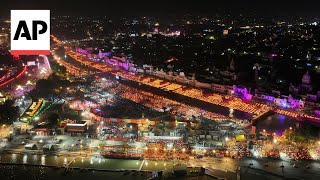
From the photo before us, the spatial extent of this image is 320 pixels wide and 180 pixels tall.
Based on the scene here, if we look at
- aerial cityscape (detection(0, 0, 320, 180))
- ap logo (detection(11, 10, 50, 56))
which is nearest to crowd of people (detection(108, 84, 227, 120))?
aerial cityscape (detection(0, 0, 320, 180))

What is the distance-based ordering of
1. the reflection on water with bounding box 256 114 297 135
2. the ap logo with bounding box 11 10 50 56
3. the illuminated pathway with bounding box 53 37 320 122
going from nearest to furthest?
1. the ap logo with bounding box 11 10 50 56
2. the reflection on water with bounding box 256 114 297 135
3. the illuminated pathway with bounding box 53 37 320 122

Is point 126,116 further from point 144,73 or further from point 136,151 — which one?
point 144,73

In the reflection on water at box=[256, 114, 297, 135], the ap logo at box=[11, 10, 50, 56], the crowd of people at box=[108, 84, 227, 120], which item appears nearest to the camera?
the ap logo at box=[11, 10, 50, 56]

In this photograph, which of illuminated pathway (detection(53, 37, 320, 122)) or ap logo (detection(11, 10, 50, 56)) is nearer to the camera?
ap logo (detection(11, 10, 50, 56))

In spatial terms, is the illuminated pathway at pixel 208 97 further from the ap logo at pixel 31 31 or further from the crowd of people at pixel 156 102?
the ap logo at pixel 31 31

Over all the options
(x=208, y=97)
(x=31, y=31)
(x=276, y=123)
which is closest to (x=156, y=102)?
(x=208, y=97)

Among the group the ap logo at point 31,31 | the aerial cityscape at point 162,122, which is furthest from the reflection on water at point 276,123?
the ap logo at point 31,31

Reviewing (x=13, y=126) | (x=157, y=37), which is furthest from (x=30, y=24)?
(x=157, y=37)

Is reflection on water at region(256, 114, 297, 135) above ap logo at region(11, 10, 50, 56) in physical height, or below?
below

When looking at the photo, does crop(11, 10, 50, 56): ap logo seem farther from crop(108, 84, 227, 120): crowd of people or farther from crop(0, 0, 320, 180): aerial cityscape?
crop(108, 84, 227, 120): crowd of people

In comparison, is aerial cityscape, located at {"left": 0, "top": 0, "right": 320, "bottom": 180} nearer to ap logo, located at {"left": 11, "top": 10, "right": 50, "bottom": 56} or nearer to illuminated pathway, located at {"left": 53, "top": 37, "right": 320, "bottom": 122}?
illuminated pathway, located at {"left": 53, "top": 37, "right": 320, "bottom": 122}

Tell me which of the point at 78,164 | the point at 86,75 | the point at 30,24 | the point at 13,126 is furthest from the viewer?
the point at 86,75
